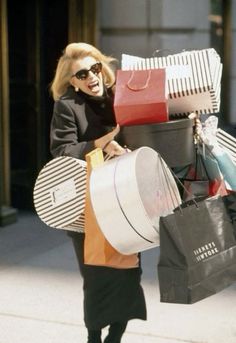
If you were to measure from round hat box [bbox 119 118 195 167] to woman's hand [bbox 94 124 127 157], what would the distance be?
0.10 ft

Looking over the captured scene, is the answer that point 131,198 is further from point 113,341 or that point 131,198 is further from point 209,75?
point 113,341

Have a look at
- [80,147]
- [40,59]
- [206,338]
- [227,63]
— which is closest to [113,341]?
[206,338]

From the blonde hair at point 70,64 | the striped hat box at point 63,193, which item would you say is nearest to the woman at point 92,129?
the blonde hair at point 70,64

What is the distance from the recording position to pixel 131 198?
3.34 meters

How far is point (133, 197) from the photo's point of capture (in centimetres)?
333

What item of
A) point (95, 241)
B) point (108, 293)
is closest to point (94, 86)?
point (95, 241)

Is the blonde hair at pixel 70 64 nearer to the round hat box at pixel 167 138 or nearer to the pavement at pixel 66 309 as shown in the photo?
the round hat box at pixel 167 138

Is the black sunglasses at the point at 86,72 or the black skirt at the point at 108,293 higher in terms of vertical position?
the black sunglasses at the point at 86,72

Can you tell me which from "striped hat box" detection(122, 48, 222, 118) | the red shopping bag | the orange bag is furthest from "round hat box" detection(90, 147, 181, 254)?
"striped hat box" detection(122, 48, 222, 118)

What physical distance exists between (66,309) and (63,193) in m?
1.82

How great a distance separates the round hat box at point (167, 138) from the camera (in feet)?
11.5

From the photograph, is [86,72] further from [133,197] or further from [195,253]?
[195,253]

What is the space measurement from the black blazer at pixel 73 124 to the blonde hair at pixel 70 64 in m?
0.06

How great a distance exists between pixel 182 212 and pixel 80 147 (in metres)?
0.70
